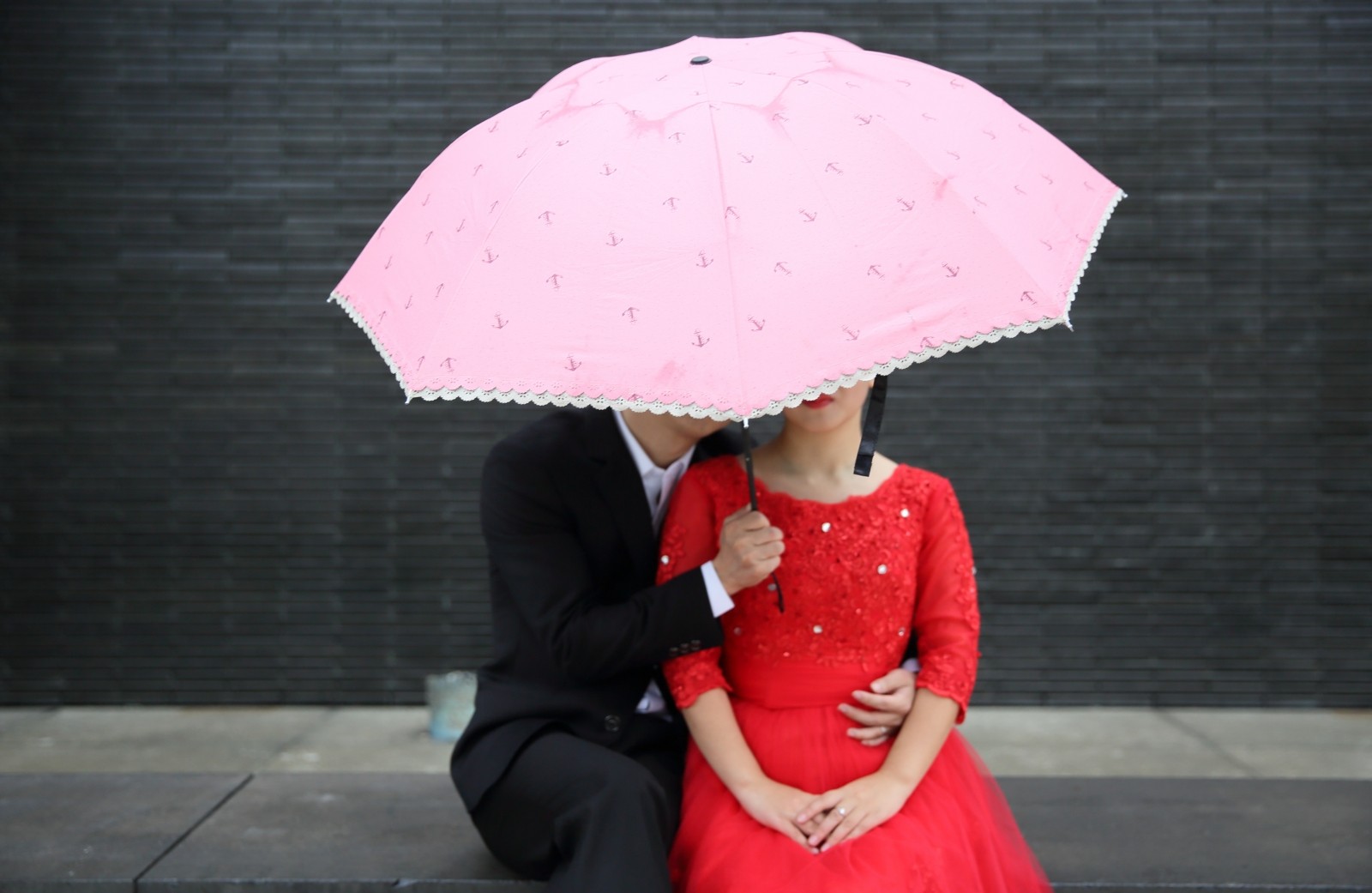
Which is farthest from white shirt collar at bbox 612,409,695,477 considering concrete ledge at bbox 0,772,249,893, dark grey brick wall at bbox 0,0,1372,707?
dark grey brick wall at bbox 0,0,1372,707

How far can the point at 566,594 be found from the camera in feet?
8.43

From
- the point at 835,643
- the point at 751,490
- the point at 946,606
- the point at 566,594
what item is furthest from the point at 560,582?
the point at 946,606

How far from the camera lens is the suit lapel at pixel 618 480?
8.73 ft

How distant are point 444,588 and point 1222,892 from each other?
3.18 meters

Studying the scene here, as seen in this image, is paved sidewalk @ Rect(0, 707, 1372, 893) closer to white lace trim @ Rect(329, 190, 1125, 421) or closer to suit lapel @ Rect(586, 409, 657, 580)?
suit lapel @ Rect(586, 409, 657, 580)

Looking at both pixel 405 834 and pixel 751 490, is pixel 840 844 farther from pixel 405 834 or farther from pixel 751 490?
pixel 405 834

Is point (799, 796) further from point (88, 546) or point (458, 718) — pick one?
point (88, 546)

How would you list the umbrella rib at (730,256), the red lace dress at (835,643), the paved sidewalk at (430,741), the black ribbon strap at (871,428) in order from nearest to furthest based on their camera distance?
the umbrella rib at (730,256) → the black ribbon strap at (871,428) → the red lace dress at (835,643) → the paved sidewalk at (430,741)

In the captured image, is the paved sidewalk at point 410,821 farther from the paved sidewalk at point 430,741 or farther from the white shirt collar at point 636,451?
the white shirt collar at point 636,451

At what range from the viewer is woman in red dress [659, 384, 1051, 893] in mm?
2447

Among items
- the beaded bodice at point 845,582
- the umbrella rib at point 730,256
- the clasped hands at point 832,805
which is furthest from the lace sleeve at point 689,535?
the umbrella rib at point 730,256

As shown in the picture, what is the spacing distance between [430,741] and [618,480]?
2.45 metres

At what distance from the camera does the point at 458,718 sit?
4.78m

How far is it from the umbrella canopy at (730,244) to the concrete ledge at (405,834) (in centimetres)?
132
